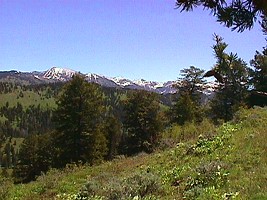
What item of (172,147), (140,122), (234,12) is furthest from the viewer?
(140,122)

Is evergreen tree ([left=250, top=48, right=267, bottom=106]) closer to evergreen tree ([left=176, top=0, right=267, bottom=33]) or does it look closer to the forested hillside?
the forested hillside

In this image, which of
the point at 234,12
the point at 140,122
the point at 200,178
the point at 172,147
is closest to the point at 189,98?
the point at 140,122

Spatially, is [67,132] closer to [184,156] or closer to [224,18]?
[184,156]

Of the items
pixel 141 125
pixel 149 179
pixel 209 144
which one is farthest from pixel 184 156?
pixel 141 125

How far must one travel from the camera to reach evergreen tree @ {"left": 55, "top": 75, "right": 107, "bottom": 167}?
34.5 meters

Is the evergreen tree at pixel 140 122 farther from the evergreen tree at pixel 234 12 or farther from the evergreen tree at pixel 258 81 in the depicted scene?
the evergreen tree at pixel 234 12

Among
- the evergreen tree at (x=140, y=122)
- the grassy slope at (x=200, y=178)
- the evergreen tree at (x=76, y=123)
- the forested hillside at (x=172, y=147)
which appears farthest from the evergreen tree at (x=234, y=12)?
the evergreen tree at (x=140, y=122)

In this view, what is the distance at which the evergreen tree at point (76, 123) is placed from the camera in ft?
113

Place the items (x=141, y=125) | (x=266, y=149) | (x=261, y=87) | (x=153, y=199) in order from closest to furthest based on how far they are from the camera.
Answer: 1. (x=153, y=199)
2. (x=266, y=149)
3. (x=261, y=87)
4. (x=141, y=125)

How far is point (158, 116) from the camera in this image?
42938 millimetres

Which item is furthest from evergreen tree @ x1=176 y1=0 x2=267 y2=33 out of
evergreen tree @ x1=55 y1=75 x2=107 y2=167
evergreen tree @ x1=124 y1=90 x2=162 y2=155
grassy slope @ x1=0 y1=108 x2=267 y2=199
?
evergreen tree @ x1=124 y1=90 x2=162 y2=155

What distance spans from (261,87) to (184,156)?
75.6ft

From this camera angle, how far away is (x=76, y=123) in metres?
34.9

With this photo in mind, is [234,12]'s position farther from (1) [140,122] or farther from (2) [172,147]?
(1) [140,122]
